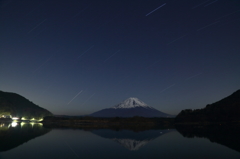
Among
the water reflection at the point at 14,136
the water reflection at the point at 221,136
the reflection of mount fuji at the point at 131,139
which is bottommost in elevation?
the water reflection at the point at 221,136

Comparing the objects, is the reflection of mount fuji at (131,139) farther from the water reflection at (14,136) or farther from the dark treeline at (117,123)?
the dark treeline at (117,123)

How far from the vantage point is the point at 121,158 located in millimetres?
16031

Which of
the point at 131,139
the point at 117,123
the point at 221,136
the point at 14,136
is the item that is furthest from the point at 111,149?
the point at 117,123

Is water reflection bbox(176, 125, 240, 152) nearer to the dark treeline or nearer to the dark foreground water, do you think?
the dark foreground water

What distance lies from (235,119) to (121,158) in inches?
4342

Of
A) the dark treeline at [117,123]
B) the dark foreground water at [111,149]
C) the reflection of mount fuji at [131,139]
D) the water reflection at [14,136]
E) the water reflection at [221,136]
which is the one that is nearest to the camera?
the dark foreground water at [111,149]

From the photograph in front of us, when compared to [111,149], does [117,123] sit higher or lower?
lower

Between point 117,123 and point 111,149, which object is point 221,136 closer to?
point 111,149

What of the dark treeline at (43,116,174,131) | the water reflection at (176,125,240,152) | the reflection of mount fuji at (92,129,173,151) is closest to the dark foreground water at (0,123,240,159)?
the reflection of mount fuji at (92,129,173,151)

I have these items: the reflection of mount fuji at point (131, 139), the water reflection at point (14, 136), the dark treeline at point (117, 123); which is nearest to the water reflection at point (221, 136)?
the reflection of mount fuji at point (131, 139)

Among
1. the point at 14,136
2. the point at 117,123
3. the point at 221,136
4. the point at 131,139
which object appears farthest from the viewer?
the point at 117,123

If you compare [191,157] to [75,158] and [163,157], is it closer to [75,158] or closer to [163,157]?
[163,157]

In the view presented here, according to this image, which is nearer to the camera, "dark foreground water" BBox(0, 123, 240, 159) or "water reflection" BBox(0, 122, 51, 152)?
"dark foreground water" BBox(0, 123, 240, 159)

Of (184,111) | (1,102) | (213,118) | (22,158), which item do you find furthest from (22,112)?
(22,158)
